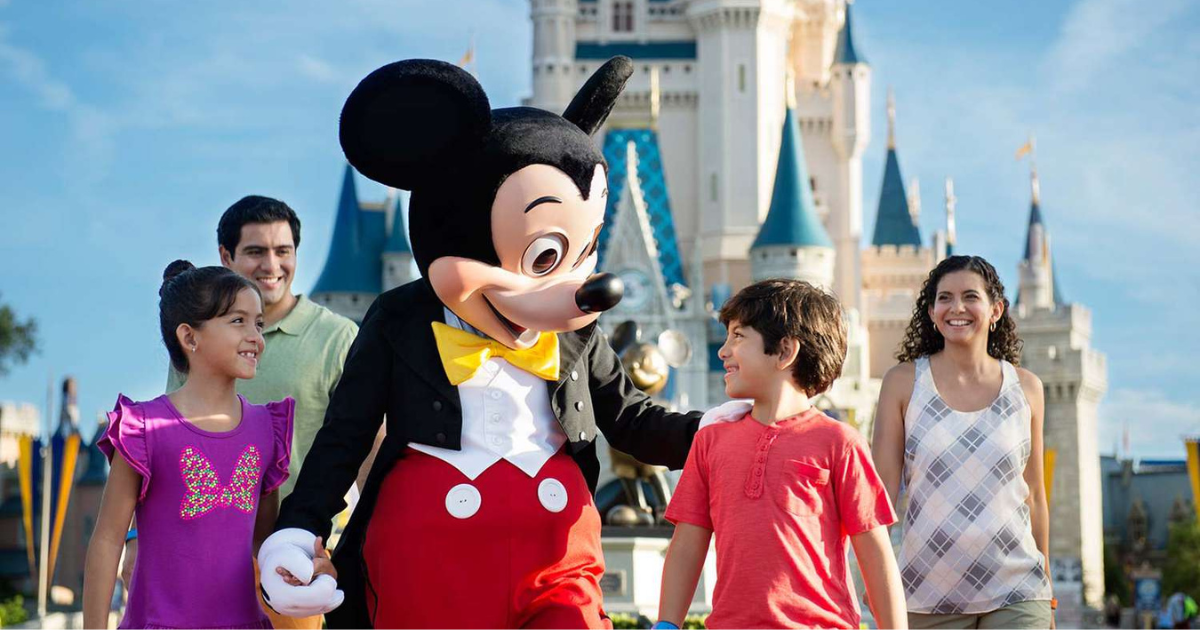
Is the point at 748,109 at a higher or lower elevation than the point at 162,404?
higher

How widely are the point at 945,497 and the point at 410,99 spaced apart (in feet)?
5.20

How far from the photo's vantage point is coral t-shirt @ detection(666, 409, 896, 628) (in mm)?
3295

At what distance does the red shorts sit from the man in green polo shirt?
787 millimetres

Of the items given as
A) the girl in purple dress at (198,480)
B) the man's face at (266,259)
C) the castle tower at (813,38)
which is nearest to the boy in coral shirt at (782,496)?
the girl in purple dress at (198,480)

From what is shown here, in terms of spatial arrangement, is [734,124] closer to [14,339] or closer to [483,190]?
[14,339]

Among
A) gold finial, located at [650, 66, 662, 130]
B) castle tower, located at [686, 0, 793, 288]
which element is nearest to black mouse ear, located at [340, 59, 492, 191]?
gold finial, located at [650, 66, 662, 130]

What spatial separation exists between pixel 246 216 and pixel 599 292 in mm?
1376

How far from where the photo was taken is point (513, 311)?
11.9 ft

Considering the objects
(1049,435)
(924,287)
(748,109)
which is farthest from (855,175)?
(924,287)

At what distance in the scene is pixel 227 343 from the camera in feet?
12.3

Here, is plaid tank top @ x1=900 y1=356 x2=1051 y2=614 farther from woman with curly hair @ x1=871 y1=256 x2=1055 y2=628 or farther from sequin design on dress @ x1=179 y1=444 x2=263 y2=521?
sequin design on dress @ x1=179 y1=444 x2=263 y2=521

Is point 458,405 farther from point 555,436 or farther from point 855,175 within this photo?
point 855,175

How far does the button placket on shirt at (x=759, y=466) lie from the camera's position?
3.35 meters

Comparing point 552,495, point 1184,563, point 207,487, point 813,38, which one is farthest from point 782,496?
point 813,38
